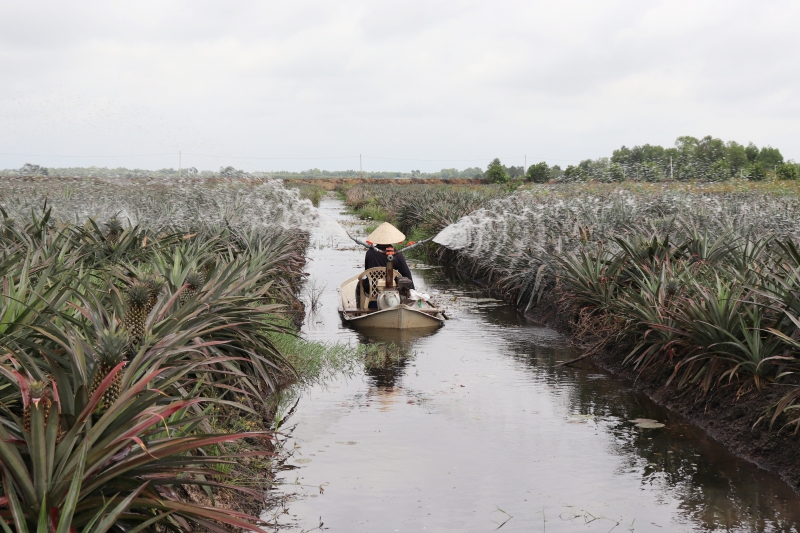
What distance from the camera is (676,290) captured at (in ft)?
31.7

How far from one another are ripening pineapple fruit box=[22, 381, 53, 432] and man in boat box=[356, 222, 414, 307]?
9846 mm

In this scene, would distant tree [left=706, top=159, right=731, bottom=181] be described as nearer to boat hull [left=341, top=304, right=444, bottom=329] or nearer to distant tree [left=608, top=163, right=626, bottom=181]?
distant tree [left=608, top=163, right=626, bottom=181]

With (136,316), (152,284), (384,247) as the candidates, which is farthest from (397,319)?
(136,316)

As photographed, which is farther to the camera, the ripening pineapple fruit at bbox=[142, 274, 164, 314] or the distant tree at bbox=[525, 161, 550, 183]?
the distant tree at bbox=[525, 161, 550, 183]

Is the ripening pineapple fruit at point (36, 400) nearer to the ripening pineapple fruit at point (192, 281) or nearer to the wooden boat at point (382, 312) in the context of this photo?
the ripening pineapple fruit at point (192, 281)

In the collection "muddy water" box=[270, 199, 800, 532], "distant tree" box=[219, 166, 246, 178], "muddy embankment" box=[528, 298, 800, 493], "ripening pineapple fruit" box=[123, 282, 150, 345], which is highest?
"distant tree" box=[219, 166, 246, 178]

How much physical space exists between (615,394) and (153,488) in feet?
21.0

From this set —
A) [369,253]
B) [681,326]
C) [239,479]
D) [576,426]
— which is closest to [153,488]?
[239,479]

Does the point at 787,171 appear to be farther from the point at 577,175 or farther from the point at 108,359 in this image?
the point at 108,359

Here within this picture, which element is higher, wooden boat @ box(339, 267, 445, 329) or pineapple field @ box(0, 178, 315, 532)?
pineapple field @ box(0, 178, 315, 532)

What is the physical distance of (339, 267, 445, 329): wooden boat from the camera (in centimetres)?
1297

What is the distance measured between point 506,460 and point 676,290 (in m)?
3.73

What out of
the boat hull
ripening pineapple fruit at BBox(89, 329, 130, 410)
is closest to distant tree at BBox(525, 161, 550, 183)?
the boat hull

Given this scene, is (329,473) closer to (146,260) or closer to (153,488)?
(153,488)
